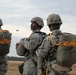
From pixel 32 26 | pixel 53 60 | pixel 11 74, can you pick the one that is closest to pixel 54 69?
pixel 53 60

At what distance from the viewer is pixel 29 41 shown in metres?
7.94

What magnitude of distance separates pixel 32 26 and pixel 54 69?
155 cm

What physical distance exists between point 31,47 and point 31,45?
45 mm

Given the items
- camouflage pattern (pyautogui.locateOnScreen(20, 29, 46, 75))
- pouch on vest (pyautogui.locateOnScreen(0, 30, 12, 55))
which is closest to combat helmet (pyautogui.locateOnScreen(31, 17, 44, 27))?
camouflage pattern (pyautogui.locateOnScreen(20, 29, 46, 75))

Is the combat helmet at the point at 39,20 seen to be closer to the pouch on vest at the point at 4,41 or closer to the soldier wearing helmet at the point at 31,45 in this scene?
the soldier wearing helmet at the point at 31,45

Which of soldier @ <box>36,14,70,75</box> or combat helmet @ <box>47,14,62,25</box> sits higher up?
combat helmet @ <box>47,14,62,25</box>

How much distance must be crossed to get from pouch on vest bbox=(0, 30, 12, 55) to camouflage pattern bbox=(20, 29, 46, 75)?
46.5 inches

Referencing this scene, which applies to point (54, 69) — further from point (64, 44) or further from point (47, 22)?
point (47, 22)

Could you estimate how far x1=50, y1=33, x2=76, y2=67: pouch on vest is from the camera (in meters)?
6.68

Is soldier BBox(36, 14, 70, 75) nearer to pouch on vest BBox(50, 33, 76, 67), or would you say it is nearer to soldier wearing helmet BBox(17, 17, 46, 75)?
pouch on vest BBox(50, 33, 76, 67)

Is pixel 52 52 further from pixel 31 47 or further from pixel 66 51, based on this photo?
pixel 31 47

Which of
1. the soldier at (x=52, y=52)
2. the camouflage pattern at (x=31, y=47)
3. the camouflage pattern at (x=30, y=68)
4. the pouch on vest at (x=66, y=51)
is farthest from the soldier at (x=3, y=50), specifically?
the pouch on vest at (x=66, y=51)

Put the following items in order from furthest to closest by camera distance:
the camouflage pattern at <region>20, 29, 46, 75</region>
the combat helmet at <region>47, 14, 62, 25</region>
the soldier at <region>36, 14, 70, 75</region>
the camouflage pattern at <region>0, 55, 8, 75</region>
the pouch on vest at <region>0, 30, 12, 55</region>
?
the camouflage pattern at <region>0, 55, 8, 75</region> < the pouch on vest at <region>0, 30, 12, 55</region> < the camouflage pattern at <region>20, 29, 46, 75</region> < the combat helmet at <region>47, 14, 62, 25</region> < the soldier at <region>36, 14, 70, 75</region>

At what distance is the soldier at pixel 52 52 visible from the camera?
688 centimetres
